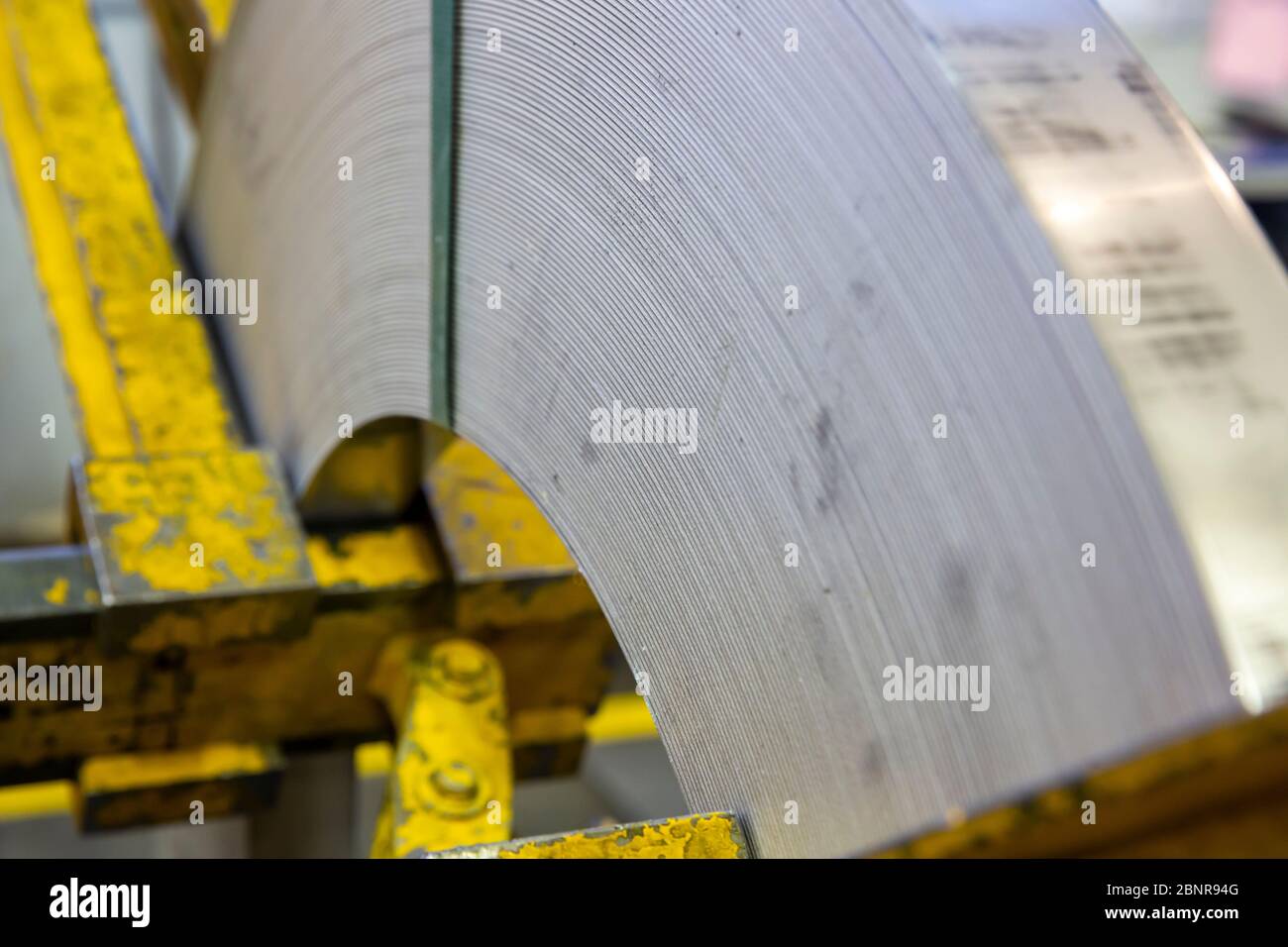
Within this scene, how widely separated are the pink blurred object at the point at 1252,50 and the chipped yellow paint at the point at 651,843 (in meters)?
6.81

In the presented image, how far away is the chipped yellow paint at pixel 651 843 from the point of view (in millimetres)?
1139

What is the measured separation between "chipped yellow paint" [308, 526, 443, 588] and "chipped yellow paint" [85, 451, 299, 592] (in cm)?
6

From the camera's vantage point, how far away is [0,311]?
599 cm

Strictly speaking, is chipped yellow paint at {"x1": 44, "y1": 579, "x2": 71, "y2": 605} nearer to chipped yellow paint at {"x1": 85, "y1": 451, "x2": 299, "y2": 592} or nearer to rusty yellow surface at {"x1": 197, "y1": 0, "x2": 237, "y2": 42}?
chipped yellow paint at {"x1": 85, "y1": 451, "x2": 299, "y2": 592}

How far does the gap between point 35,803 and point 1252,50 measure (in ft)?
20.7

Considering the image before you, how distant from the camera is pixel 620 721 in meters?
5.75

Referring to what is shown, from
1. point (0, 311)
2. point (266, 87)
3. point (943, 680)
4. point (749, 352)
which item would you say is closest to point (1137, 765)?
point (943, 680)

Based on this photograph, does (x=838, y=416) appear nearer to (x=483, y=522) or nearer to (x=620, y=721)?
(x=483, y=522)

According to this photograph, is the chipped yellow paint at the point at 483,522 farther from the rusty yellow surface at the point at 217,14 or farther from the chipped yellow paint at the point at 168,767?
the rusty yellow surface at the point at 217,14

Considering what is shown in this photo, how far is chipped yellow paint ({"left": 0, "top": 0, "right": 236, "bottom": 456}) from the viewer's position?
7.65 ft

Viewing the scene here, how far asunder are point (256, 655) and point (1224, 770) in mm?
1511

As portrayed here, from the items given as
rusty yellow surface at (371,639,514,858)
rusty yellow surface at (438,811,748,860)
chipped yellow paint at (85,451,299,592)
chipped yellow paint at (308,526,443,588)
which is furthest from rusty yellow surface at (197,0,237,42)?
rusty yellow surface at (438,811,748,860)

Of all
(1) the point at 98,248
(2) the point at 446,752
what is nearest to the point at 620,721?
(1) the point at 98,248
